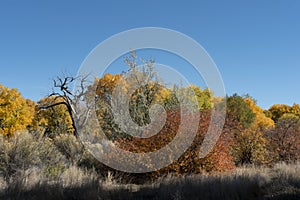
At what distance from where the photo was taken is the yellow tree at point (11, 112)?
101 ft

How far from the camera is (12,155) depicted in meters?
10.6

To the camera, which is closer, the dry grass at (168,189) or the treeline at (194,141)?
the dry grass at (168,189)

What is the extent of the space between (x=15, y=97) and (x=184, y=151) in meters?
27.6

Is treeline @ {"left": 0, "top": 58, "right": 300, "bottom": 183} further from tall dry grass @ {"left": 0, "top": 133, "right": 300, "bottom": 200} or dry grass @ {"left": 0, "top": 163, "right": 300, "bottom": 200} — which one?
dry grass @ {"left": 0, "top": 163, "right": 300, "bottom": 200}

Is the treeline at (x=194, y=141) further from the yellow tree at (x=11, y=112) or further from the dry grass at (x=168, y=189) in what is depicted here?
the dry grass at (x=168, y=189)

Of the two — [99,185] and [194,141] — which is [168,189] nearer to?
[99,185]

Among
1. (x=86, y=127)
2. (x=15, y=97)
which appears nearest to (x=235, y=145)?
(x=86, y=127)

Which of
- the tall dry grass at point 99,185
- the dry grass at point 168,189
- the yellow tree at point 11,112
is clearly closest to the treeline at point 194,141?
the tall dry grass at point 99,185

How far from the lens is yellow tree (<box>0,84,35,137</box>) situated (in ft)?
101

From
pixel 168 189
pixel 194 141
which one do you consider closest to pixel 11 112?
pixel 194 141

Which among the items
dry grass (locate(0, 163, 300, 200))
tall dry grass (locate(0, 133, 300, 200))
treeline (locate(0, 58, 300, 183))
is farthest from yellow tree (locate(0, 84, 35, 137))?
dry grass (locate(0, 163, 300, 200))

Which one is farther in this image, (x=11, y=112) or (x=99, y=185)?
(x=11, y=112)

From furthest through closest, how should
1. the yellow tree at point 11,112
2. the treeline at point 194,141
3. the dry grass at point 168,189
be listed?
the yellow tree at point 11,112 < the treeline at point 194,141 < the dry grass at point 168,189

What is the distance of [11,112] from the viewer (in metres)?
31.5
